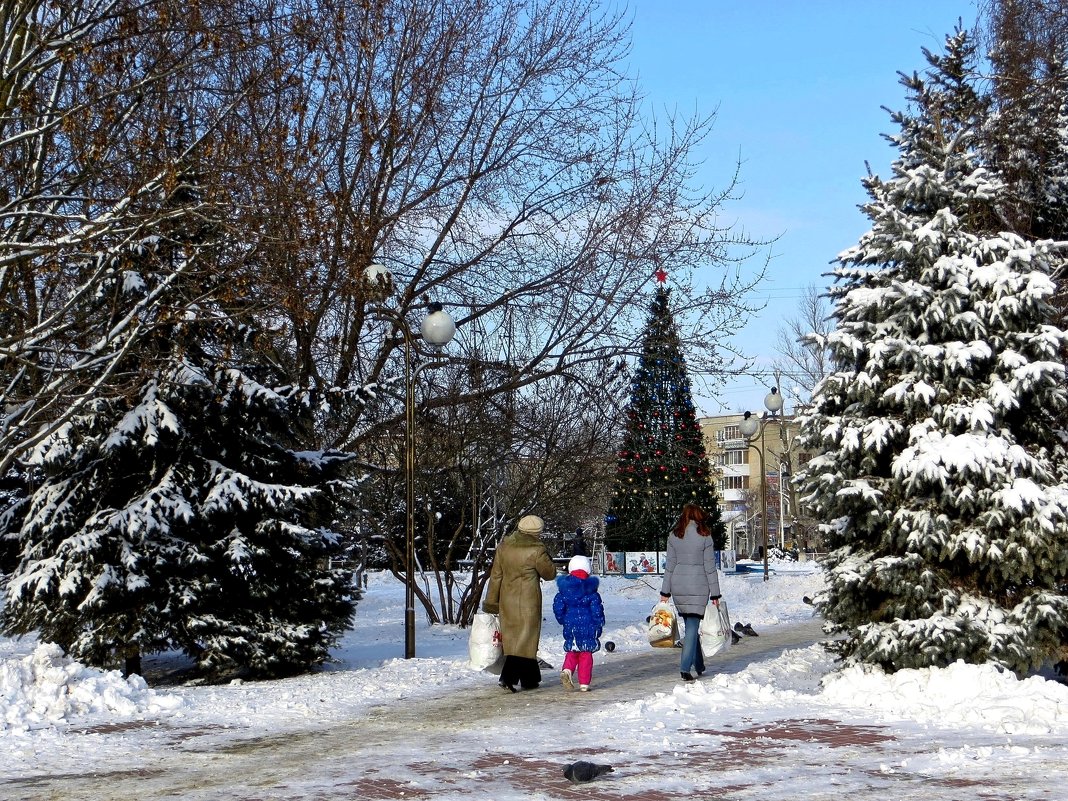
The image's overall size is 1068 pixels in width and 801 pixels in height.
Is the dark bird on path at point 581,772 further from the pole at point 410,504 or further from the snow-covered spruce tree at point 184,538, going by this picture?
the pole at point 410,504

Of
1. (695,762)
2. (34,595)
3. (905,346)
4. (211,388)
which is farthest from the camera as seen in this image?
(211,388)

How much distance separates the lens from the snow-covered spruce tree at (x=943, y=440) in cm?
1000

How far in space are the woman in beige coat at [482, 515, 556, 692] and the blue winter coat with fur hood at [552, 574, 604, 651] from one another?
0.75 ft

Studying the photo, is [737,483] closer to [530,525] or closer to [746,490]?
[746,490]

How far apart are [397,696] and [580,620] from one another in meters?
2.04

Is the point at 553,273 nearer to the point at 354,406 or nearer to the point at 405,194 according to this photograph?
the point at 405,194

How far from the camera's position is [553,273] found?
18.3 meters

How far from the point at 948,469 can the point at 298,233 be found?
26.6 ft

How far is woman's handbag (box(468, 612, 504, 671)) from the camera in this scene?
12.5 metres

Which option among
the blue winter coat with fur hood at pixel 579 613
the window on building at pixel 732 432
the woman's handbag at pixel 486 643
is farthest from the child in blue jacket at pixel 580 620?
the window on building at pixel 732 432

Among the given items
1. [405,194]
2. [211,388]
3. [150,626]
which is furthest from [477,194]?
[150,626]

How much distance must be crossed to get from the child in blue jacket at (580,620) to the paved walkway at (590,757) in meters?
1.86

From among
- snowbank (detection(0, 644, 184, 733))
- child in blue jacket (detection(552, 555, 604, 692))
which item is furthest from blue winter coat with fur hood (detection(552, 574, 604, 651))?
snowbank (detection(0, 644, 184, 733))

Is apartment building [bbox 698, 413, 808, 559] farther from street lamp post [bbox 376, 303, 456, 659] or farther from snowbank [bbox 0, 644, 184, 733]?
snowbank [bbox 0, 644, 184, 733]
